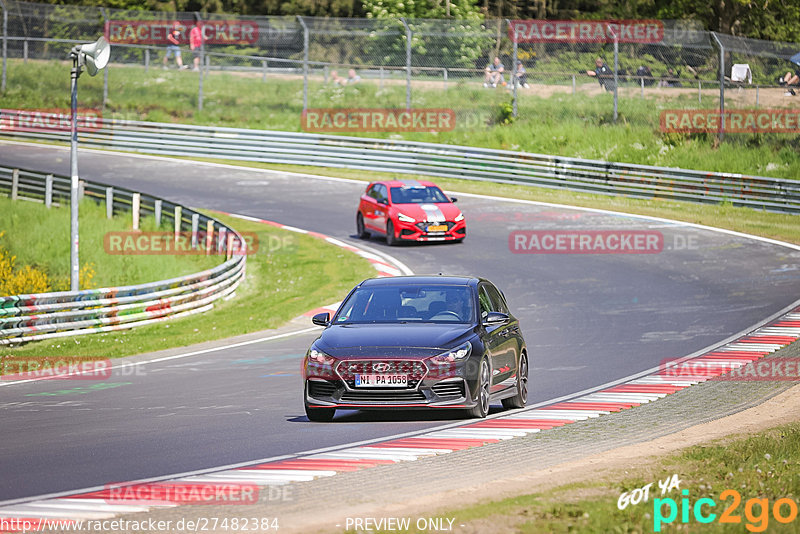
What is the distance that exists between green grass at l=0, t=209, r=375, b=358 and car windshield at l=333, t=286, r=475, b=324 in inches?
307

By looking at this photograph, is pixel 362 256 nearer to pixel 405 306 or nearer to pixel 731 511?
pixel 405 306

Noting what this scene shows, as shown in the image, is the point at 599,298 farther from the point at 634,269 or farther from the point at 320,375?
the point at 320,375

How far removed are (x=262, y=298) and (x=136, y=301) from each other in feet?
11.3

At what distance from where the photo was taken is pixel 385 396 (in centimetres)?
1154

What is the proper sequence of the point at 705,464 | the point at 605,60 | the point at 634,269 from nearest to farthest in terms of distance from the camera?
the point at 705,464
the point at 634,269
the point at 605,60

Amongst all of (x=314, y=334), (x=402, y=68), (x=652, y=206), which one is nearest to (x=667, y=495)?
(x=314, y=334)

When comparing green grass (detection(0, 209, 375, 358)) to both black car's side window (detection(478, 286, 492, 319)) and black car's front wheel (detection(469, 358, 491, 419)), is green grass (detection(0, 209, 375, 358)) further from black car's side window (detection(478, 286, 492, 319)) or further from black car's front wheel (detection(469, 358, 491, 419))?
black car's front wheel (detection(469, 358, 491, 419))

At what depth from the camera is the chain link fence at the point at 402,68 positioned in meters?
37.1

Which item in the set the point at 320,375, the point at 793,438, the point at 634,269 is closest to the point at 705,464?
the point at 793,438

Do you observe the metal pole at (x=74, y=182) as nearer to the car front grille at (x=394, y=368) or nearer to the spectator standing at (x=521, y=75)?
the car front grille at (x=394, y=368)

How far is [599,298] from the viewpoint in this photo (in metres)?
23.0

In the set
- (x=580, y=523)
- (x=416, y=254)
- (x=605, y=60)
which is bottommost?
(x=416, y=254)

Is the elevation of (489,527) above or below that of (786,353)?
above

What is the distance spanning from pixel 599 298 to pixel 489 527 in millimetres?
16104
